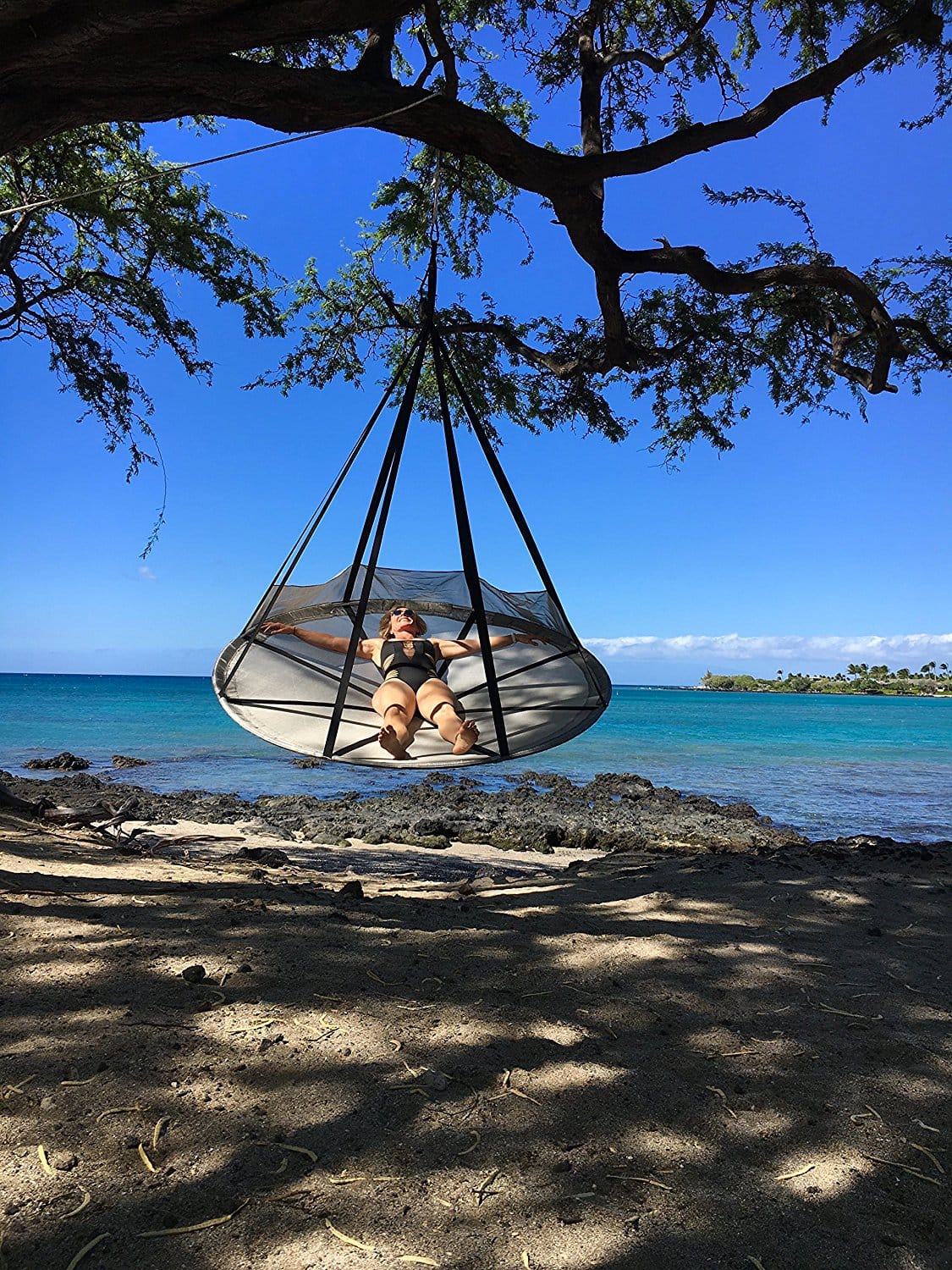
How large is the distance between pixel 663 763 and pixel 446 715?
9888mm

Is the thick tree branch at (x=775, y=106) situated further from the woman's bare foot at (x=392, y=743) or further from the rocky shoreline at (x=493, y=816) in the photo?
the rocky shoreline at (x=493, y=816)

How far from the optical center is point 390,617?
4.47 metres

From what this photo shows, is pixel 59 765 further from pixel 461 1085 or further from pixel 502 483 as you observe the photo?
pixel 461 1085

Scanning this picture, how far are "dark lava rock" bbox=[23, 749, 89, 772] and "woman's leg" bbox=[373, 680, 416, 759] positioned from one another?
25.5 feet

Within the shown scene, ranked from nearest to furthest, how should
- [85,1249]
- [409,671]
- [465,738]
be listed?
[85,1249] → [465,738] → [409,671]

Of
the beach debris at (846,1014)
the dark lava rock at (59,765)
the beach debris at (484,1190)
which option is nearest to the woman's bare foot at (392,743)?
the beach debris at (846,1014)

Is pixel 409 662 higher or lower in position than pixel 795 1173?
higher

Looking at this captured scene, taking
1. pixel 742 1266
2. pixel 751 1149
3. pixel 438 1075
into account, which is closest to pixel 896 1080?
pixel 751 1149

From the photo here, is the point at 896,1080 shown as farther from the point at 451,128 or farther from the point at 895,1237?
the point at 451,128

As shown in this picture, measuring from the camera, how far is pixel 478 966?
6.98ft

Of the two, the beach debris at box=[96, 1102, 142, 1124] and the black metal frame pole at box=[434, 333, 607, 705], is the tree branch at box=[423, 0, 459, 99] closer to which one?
the black metal frame pole at box=[434, 333, 607, 705]

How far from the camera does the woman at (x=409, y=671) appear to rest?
139 inches

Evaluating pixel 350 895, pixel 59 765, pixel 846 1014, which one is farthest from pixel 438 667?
pixel 59 765

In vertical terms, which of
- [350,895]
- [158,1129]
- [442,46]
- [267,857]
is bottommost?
[267,857]
